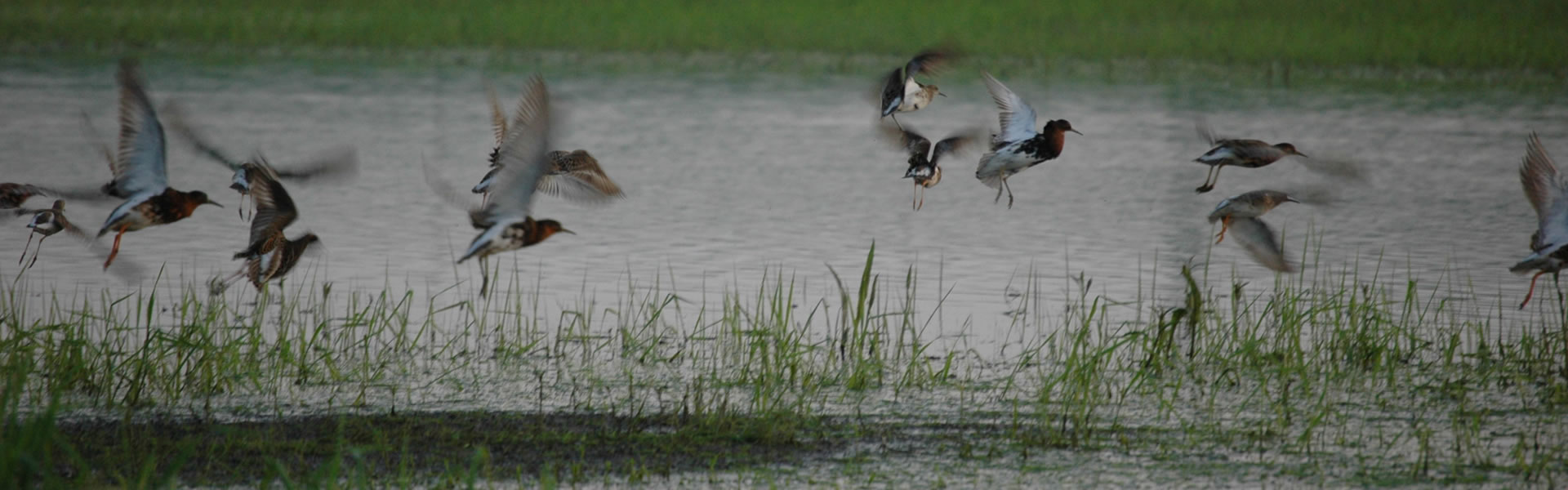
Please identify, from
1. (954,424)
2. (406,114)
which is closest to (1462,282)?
(954,424)

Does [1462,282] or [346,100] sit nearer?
[1462,282]

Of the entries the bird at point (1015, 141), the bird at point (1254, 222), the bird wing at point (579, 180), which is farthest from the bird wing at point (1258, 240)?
the bird wing at point (579, 180)

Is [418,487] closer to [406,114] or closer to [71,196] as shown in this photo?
[71,196]

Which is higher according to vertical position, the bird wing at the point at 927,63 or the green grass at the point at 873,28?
the green grass at the point at 873,28

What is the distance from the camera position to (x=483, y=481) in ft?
16.1

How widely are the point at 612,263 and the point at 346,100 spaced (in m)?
9.98

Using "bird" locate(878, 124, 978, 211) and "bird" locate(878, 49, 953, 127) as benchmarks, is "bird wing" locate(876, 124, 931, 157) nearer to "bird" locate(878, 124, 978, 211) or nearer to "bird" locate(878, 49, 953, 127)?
"bird" locate(878, 124, 978, 211)

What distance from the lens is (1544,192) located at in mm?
6238

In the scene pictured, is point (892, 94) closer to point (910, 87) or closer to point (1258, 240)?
point (910, 87)

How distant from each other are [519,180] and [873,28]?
19.1 meters

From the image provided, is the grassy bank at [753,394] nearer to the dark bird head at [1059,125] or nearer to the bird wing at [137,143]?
the bird wing at [137,143]

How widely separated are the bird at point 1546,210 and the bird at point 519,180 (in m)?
3.36

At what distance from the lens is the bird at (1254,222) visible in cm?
651

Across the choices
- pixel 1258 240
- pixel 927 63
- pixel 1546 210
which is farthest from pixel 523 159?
pixel 1546 210
